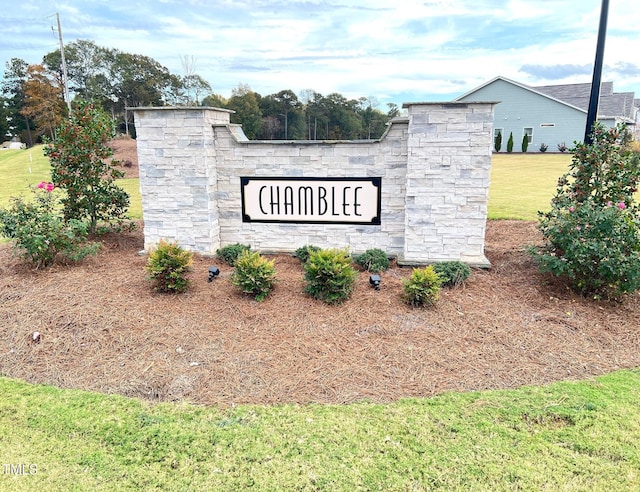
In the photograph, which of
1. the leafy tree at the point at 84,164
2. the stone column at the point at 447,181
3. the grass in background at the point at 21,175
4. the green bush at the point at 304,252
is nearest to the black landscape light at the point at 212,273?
the green bush at the point at 304,252

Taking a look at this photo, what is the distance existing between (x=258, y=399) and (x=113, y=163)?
5.42 metres

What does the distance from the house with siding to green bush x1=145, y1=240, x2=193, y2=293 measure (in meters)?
31.1

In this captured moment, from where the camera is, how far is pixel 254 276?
192 inches

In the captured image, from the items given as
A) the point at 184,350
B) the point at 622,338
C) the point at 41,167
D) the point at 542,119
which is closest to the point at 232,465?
the point at 184,350

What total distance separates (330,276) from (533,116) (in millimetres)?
32066

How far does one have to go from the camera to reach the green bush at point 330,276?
4.78m

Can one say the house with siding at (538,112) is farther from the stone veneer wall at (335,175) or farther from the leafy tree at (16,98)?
the leafy tree at (16,98)

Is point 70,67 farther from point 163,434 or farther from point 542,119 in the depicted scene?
point 163,434

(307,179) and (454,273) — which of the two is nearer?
(454,273)

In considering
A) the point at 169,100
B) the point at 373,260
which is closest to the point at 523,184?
the point at 373,260

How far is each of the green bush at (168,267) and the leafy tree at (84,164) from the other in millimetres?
2819

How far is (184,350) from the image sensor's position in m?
4.04

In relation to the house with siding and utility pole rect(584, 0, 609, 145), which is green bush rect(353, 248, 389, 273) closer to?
utility pole rect(584, 0, 609, 145)

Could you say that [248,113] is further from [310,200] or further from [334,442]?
[334,442]
